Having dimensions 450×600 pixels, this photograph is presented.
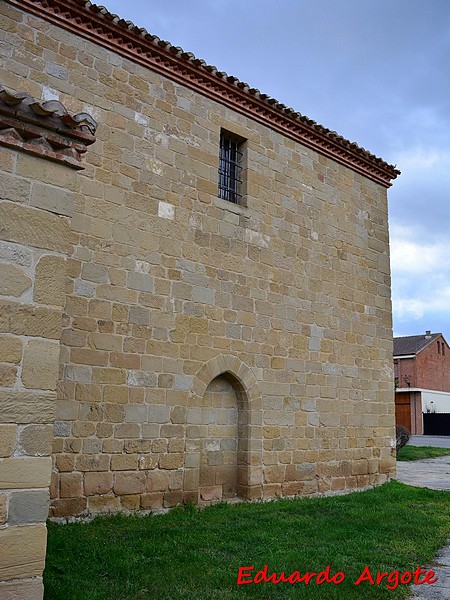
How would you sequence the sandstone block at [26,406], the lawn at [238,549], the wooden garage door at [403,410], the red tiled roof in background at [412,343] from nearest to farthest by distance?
the sandstone block at [26,406]
the lawn at [238,549]
the wooden garage door at [403,410]
the red tiled roof in background at [412,343]

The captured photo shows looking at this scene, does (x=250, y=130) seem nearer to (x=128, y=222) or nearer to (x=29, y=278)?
(x=128, y=222)

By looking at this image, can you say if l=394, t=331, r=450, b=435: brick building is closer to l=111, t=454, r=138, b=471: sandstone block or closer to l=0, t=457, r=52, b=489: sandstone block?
l=111, t=454, r=138, b=471: sandstone block

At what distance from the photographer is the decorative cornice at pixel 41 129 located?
Result: 10.6 feet

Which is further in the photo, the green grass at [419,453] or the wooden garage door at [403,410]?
the wooden garage door at [403,410]

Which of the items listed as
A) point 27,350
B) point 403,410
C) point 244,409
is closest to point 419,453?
point 244,409

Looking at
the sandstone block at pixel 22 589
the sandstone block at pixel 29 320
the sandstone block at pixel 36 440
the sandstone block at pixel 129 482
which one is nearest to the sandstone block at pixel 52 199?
the sandstone block at pixel 29 320

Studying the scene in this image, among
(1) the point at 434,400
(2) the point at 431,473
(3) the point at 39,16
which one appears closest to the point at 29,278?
(3) the point at 39,16

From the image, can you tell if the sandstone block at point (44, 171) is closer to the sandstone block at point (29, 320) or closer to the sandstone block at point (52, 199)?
the sandstone block at point (52, 199)

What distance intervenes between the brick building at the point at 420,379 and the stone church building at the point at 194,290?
76.3ft

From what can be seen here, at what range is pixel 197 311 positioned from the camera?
7645 millimetres

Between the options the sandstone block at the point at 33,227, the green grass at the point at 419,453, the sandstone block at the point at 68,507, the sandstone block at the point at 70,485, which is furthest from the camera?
the green grass at the point at 419,453

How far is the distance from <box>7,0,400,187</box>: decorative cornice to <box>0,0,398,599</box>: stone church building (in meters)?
0.02

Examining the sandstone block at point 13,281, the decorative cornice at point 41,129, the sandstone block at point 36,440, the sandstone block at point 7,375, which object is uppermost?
the decorative cornice at point 41,129

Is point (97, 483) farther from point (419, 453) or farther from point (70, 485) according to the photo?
point (419, 453)
